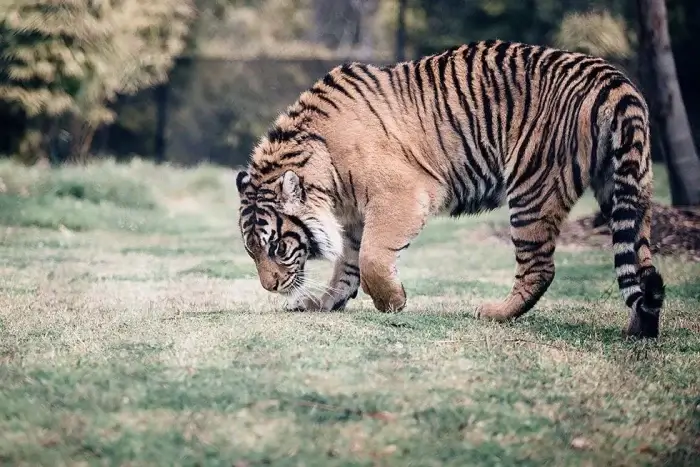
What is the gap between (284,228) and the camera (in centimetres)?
565

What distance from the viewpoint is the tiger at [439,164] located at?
17.7 feet

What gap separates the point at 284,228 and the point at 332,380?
6.21ft

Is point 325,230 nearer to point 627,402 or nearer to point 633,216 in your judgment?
point 633,216

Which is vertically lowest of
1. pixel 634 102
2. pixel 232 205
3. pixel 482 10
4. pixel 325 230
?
pixel 232 205

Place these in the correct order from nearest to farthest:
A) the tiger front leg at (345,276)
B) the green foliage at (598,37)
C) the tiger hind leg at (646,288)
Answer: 1. the tiger hind leg at (646,288)
2. the tiger front leg at (345,276)
3. the green foliage at (598,37)

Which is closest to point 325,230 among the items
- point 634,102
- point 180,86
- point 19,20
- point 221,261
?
point 634,102

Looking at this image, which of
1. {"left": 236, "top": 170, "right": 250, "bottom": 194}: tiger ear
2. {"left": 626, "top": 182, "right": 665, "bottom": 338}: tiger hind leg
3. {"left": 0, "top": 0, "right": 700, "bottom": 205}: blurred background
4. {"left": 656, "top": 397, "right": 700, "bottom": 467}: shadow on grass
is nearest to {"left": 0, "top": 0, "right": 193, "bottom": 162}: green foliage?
{"left": 0, "top": 0, "right": 700, "bottom": 205}: blurred background

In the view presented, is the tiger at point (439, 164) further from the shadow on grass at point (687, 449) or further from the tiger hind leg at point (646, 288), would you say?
the shadow on grass at point (687, 449)

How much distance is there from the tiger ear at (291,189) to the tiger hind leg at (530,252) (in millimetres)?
1316

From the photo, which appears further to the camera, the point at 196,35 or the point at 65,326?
the point at 196,35

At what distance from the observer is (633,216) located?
502 cm

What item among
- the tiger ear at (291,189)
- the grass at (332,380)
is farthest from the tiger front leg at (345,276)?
the tiger ear at (291,189)

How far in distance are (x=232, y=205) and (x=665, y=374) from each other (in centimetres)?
1182

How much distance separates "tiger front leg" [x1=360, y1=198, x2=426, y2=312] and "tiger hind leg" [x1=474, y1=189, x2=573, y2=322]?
0.61 meters
